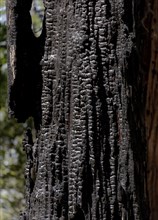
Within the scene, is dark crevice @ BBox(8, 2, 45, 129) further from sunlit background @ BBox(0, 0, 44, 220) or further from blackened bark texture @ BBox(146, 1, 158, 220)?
sunlit background @ BBox(0, 0, 44, 220)

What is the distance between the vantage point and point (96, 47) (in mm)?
1947

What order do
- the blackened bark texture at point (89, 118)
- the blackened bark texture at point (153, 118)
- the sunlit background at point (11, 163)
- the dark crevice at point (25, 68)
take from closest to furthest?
1. the blackened bark texture at point (89, 118)
2. the dark crevice at point (25, 68)
3. the blackened bark texture at point (153, 118)
4. the sunlit background at point (11, 163)

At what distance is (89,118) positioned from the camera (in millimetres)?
1917

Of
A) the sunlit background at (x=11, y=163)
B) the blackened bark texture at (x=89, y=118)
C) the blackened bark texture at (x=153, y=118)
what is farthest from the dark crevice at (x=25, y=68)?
the sunlit background at (x=11, y=163)

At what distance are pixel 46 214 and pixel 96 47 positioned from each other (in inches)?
16.2

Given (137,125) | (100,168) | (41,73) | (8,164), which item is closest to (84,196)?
(100,168)

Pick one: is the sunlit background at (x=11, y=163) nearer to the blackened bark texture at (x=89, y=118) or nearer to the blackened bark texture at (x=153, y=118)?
the blackened bark texture at (x=153, y=118)

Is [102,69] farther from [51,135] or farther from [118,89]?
[51,135]

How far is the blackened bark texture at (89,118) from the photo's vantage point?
1898mm

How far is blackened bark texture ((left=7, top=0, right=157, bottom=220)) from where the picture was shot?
1.90 m

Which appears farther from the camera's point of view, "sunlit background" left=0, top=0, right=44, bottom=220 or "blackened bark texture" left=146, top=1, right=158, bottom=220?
"sunlit background" left=0, top=0, right=44, bottom=220

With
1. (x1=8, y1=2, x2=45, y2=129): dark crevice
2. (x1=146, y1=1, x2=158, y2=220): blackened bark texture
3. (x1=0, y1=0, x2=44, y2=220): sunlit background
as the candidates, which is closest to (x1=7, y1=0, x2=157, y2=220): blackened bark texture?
(x1=8, y1=2, x2=45, y2=129): dark crevice

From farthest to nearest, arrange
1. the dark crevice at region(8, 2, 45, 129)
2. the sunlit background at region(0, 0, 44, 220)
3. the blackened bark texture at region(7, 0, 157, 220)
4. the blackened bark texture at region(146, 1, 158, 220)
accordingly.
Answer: the sunlit background at region(0, 0, 44, 220)
the blackened bark texture at region(146, 1, 158, 220)
the dark crevice at region(8, 2, 45, 129)
the blackened bark texture at region(7, 0, 157, 220)

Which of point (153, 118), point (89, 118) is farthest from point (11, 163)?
point (89, 118)
